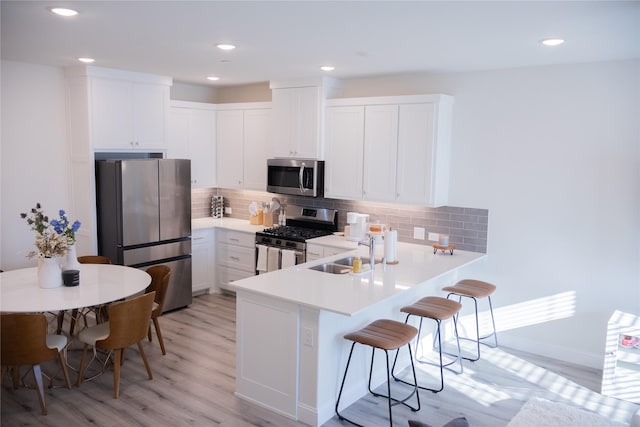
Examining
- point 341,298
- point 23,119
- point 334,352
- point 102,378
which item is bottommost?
point 102,378

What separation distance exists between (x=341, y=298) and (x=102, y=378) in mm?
2208

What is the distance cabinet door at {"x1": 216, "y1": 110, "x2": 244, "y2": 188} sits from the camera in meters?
6.65

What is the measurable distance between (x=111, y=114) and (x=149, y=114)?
0.48 meters

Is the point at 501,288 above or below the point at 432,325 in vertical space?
above

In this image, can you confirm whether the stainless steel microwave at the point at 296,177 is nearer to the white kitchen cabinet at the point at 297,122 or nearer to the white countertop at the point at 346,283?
the white kitchen cabinet at the point at 297,122

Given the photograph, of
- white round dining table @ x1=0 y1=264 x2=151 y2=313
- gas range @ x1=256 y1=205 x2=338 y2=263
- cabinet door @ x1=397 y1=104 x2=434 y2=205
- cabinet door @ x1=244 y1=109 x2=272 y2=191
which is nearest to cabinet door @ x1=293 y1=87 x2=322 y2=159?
cabinet door @ x1=244 y1=109 x2=272 y2=191

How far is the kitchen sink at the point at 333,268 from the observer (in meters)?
4.41

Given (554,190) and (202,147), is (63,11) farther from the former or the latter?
(554,190)

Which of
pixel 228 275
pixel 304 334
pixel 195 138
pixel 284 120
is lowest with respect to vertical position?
pixel 228 275

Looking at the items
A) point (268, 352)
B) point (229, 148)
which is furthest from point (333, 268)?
point (229, 148)

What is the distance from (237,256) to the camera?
6.42m

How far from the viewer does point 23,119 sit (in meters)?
5.23

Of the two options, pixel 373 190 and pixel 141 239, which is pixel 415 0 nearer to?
pixel 373 190

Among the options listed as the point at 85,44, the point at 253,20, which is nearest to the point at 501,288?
the point at 253,20
